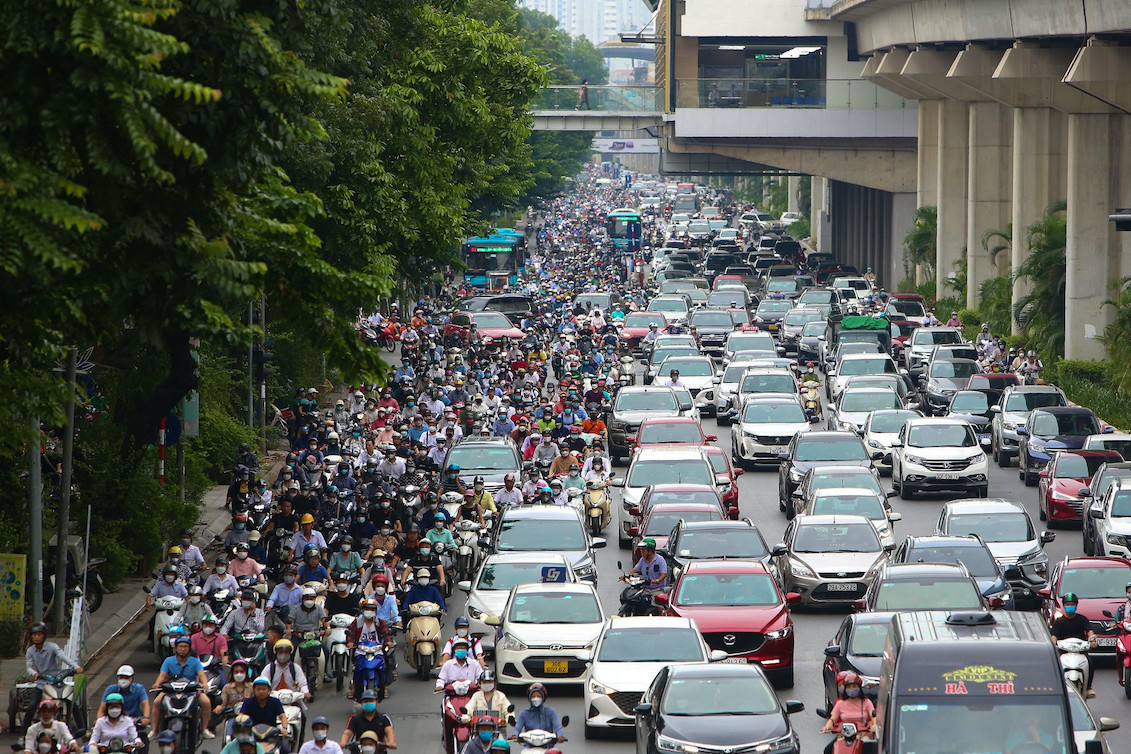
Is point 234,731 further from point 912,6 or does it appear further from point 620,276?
point 620,276

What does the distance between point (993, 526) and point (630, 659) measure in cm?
903

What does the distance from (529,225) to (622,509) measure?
342 ft

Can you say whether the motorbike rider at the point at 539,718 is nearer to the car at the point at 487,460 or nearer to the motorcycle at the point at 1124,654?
the motorcycle at the point at 1124,654

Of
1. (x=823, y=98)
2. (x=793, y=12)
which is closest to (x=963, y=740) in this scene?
(x=823, y=98)

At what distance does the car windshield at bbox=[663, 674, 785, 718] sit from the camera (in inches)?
670

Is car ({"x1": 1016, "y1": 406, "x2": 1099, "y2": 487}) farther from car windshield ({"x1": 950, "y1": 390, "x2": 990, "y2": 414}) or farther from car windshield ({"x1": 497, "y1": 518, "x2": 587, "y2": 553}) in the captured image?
car windshield ({"x1": 497, "y1": 518, "x2": 587, "y2": 553})

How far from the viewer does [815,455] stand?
3344cm

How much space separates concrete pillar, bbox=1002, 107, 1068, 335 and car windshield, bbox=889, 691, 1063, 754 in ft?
149

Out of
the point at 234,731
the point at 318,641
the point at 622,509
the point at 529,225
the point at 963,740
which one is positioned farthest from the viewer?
the point at 529,225

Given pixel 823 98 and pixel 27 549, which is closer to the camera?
Answer: pixel 27 549

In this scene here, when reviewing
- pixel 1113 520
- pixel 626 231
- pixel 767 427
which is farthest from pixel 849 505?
pixel 626 231

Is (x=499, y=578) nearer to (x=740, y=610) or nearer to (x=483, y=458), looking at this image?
(x=740, y=610)

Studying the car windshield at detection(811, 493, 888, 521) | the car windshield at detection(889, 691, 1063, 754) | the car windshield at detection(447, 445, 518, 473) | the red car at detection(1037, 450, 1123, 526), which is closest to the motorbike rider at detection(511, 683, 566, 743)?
the car windshield at detection(889, 691, 1063, 754)

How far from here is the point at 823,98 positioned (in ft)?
259
